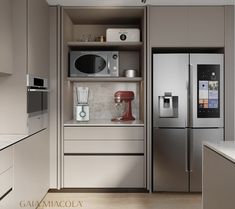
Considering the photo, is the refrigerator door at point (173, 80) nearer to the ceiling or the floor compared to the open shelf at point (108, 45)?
nearer to the floor

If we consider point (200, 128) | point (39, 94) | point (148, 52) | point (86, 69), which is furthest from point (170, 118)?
point (39, 94)

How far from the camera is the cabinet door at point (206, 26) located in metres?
3.74

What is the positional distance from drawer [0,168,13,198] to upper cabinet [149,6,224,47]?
218 cm

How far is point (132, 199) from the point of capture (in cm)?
357

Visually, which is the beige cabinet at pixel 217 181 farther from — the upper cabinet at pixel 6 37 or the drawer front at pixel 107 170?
the upper cabinet at pixel 6 37

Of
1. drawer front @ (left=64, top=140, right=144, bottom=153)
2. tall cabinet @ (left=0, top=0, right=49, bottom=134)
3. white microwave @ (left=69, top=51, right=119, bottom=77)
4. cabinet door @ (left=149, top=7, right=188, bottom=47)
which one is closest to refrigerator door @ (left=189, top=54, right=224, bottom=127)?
cabinet door @ (left=149, top=7, right=188, bottom=47)

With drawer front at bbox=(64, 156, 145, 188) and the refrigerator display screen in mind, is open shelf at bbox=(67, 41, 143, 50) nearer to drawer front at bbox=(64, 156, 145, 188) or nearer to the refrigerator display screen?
the refrigerator display screen

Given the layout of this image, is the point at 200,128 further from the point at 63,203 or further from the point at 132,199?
the point at 63,203

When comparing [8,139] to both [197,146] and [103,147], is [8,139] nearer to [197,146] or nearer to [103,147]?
[103,147]

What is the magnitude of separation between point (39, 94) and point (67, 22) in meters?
1.19

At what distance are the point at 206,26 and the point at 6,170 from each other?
2.68 m

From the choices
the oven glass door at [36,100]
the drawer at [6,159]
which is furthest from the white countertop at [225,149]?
the oven glass door at [36,100]

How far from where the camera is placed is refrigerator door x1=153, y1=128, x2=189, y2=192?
371cm

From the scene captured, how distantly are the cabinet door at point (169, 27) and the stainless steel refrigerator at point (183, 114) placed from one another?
17 cm
